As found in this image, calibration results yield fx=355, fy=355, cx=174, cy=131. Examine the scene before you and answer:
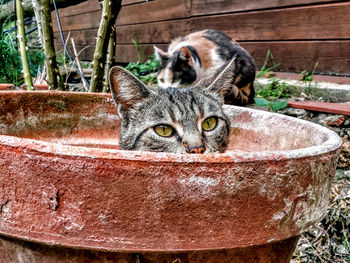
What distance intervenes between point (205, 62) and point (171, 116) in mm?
2728

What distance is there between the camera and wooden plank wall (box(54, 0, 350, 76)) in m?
3.18

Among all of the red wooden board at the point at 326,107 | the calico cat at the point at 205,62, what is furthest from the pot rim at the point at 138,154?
the calico cat at the point at 205,62

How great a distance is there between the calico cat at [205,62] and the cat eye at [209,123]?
6.39ft

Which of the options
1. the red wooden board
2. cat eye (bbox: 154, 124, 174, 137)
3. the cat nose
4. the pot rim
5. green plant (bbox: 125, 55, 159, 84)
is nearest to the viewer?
the pot rim

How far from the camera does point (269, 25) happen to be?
3742mm

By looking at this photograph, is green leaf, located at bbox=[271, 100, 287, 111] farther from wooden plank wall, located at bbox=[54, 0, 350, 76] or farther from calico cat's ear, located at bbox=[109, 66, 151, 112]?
calico cat's ear, located at bbox=[109, 66, 151, 112]

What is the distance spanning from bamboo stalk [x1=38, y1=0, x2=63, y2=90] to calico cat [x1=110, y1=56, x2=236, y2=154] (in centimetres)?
70

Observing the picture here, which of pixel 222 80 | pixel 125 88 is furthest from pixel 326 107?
pixel 125 88

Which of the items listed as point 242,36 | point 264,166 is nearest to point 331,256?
point 264,166

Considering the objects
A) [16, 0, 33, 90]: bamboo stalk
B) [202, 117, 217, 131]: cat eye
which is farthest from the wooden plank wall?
[16, 0, 33, 90]: bamboo stalk

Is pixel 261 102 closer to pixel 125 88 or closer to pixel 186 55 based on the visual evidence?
pixel 186 55

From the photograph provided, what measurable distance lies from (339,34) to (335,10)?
216 millimetres

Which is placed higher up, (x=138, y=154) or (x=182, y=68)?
(x=138, y=154)

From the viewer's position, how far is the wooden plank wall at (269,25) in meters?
3.18
